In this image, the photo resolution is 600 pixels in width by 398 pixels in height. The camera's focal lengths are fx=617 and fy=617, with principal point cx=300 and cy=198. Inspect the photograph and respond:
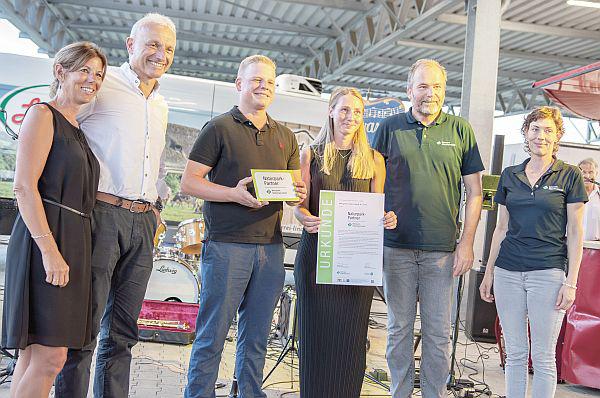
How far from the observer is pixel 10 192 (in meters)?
7.52

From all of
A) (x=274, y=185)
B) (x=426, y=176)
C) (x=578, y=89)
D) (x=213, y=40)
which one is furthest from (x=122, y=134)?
(x=213, y=40)

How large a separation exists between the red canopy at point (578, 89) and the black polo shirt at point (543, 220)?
92.6 inches

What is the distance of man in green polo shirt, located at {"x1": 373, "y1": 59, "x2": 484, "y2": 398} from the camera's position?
3021 millimetres

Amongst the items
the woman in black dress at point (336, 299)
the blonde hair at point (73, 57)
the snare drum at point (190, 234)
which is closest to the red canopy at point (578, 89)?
the woman in black dress at point (336, 299)

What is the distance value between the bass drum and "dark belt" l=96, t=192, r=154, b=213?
335cm

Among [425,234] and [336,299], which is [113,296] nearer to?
[336,299]

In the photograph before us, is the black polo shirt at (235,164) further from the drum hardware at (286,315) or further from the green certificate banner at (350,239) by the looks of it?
the drum hardware at (286,315)

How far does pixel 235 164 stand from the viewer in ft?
9.22

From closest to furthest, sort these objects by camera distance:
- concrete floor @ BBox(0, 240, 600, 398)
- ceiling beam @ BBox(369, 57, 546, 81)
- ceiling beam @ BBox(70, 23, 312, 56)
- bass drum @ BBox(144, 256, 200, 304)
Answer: concrete floor @ BBox(0, 240, 600, 398) < bass drum @ BBox(144, 256, 200, 304) < ceiling beam @ BBox(70, 23, 312, 56) < ceiling beam @ BBox(369, 57, 546, 81)

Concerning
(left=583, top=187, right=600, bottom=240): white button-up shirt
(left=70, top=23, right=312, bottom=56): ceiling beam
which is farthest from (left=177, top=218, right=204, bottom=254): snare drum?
(left=70, top=23, right=312, bottom=56): ceiling beam

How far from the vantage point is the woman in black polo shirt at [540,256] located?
3.13m

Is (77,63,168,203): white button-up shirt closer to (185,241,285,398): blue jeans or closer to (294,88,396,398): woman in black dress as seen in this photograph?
(185,241,285,398): blue jeans

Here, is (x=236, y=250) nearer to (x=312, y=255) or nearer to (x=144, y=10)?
(x=312, y=255)

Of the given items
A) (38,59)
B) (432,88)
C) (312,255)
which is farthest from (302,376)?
(38,59)
